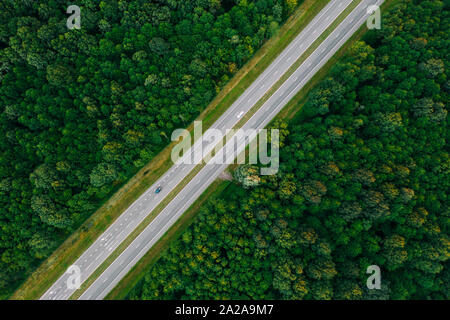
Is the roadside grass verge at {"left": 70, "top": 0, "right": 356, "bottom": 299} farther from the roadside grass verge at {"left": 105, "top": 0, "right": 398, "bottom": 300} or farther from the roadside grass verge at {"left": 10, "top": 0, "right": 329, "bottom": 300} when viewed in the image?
the roadside grass verge at {"left": 10, "top": 0, "right": 329, "bottom": 300}

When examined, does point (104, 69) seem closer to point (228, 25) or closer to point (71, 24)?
point (71, 24)

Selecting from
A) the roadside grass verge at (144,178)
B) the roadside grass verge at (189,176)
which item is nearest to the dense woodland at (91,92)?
the roadside grass verge at (144,178)

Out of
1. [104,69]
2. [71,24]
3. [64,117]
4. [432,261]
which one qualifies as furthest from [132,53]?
[432,261]

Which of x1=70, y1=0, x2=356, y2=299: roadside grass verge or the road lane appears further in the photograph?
the road lane

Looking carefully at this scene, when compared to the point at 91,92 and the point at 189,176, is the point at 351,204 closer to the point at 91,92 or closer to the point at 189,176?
the point at 189,176

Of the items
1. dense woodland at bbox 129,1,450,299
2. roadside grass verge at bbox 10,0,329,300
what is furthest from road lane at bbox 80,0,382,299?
roadside grass verge at bbox 10,0,329,300
